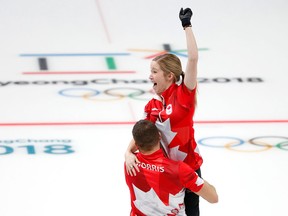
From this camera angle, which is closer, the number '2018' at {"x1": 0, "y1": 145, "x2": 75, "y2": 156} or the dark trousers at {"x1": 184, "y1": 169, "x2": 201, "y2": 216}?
the dark trousers at {"x1": 184, "y1": 169, "x2": 201, "y2": 216}

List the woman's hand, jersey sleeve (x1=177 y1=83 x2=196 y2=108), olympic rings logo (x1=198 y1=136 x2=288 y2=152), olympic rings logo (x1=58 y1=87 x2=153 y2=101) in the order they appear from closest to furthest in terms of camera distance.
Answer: the woman's hand, jersey sleeve (x1=177 y1=83 x2=196 y2=108), olympic rings logo (x1=198 y1=136 x2=288 y2=152), olympic rings logo (x1=58 y1=87 x2=153 y2=101)

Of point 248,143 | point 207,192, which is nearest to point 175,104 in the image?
point 207,192

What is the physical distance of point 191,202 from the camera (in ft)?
11.8

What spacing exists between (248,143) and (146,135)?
9.75 feet

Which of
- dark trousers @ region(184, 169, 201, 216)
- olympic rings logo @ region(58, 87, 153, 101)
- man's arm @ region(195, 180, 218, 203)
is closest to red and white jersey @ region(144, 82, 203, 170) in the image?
dark trousers @ region(184, 169, 201, 216)

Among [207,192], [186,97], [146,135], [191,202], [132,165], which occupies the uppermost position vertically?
[186,97]

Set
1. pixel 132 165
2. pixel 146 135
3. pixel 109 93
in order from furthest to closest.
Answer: pixel 109 93
pixel 132 165
pixel 146 135

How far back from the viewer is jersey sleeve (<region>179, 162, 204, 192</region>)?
3.24 m

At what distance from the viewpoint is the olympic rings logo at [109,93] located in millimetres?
7094

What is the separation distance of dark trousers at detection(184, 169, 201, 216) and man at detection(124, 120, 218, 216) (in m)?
0.21

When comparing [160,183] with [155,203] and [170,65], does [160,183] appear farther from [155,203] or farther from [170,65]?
[170,65]

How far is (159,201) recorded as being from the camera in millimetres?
3326

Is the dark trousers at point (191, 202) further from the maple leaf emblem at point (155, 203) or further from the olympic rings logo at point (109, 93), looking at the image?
the olympic rings logo at point (109, 93)

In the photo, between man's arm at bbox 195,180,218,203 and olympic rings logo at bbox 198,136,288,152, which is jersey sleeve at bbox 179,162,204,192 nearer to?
man's arm at bbox 195,180,218,203
